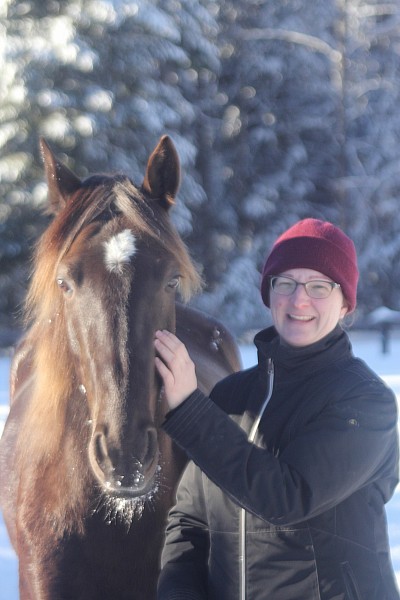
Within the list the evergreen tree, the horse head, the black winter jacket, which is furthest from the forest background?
the black winter jacket

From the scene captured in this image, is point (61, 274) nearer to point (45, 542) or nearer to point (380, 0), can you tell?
point (45, 542)

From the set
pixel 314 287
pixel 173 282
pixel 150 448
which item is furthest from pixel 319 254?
pixel 150 448

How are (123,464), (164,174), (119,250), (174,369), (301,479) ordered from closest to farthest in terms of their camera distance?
(301,479), (174,369), (123,464), (119,250), (164,174)

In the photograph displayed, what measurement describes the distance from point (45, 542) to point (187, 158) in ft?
40.4

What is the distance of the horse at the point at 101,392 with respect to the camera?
7.22ft

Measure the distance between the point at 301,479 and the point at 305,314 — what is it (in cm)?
48

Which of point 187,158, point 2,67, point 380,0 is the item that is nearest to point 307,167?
point 380,0

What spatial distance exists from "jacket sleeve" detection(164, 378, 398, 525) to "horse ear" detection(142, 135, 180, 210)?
1.13 metres

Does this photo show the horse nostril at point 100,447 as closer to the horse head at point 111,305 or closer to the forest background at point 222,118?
the horse head at point 111,305

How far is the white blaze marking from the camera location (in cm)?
234

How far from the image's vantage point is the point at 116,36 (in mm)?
13164

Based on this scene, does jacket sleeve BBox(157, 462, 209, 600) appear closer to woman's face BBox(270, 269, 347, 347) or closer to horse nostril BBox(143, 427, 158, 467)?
horse nostril BBox(143, 427, 158, 467)

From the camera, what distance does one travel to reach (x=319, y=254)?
2.04m

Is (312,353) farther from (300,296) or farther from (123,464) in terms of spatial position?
(123,464)
